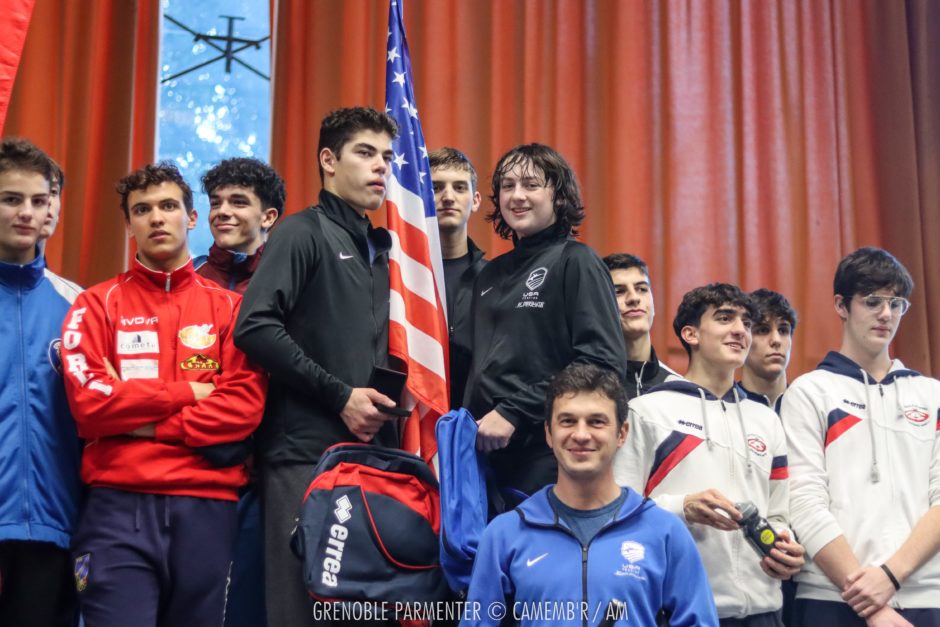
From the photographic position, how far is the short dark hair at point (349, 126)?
335 cm

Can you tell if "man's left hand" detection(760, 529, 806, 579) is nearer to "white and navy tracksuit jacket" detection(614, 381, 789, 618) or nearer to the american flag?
"white and navy tracksuit jacket" detection(614, 381, 789, 618)

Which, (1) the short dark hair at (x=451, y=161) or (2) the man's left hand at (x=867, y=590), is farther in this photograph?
(1) the short dark hair at (x=451, y=161)

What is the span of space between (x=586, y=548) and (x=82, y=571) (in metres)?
1.37

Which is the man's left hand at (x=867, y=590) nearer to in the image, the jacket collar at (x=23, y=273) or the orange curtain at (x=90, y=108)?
the jacket collar at (x=23, y=273)

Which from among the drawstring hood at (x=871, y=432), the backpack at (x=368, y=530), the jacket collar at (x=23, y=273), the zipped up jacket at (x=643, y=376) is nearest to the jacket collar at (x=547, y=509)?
the backpack at (x=368, y=530)

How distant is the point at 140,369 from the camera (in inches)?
118

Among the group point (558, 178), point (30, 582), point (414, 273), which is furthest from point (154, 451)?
point (558, 178)

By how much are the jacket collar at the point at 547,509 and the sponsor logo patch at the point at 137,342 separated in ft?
3.82

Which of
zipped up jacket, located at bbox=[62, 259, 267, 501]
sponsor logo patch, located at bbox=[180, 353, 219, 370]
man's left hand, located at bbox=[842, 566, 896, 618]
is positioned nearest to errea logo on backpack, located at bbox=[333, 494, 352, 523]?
zipped up jacket, located at bbox=[62, 259, 267, 501]

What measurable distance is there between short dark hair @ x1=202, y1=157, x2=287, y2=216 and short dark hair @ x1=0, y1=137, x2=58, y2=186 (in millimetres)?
712

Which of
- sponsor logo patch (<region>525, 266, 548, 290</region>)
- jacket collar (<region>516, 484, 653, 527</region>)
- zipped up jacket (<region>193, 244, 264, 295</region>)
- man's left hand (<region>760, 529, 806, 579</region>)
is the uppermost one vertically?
zipped up jacket (<region>193, 244, 264, 295</region>)

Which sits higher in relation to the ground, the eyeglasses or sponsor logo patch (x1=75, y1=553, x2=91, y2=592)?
the eyeglasses

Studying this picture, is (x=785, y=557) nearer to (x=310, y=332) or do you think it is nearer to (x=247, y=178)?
(x=310, y=332)

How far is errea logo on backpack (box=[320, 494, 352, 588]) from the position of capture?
271cm
